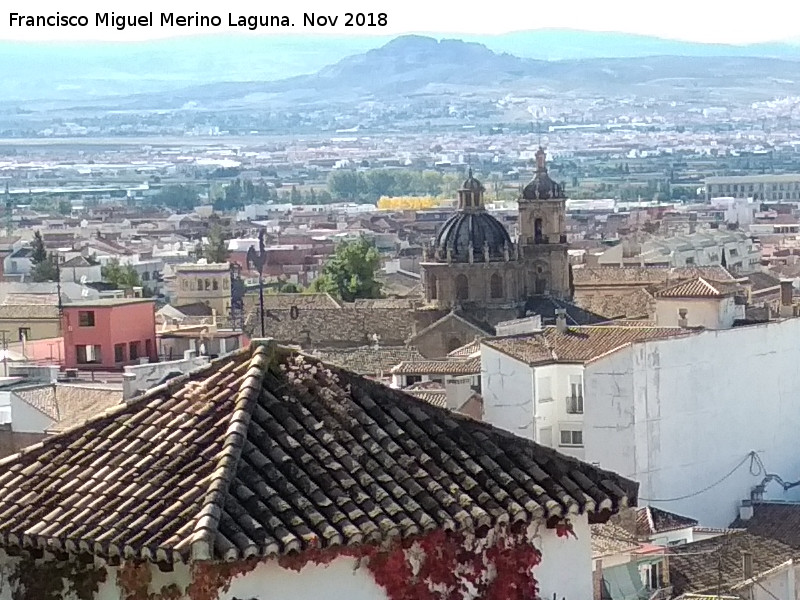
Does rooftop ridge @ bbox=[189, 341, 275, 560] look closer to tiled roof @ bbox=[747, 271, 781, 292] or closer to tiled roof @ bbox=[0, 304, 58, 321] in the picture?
tiled roof @ bbox=[0, 304, 58, 321]

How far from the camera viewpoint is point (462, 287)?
2547 inches

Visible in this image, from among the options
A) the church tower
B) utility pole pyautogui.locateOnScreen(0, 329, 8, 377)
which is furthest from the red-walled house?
the church tower

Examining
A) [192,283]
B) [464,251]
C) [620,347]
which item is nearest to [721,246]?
[192,283]

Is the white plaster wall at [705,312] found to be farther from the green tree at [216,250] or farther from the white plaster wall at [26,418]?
the green tree at [216,250]

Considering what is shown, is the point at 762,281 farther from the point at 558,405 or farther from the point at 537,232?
the point at 558,405

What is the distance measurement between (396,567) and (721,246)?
96318 millimetres

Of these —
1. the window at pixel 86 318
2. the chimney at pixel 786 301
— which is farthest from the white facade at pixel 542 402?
the chimney at pixel 786 301

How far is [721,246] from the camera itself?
103125 mm

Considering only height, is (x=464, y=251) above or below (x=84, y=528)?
below

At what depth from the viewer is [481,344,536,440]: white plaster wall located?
32469mm

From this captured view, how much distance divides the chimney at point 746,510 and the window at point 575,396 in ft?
8.10

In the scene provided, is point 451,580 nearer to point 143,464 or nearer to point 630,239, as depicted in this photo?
point 143,464

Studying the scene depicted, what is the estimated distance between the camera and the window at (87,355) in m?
34.6

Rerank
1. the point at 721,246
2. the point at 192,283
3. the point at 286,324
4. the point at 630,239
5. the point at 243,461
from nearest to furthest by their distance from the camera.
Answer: the point at 243,461 → the point at 286,324 → the point at 192,283 → the point at 721,246 → the point at 630,239
